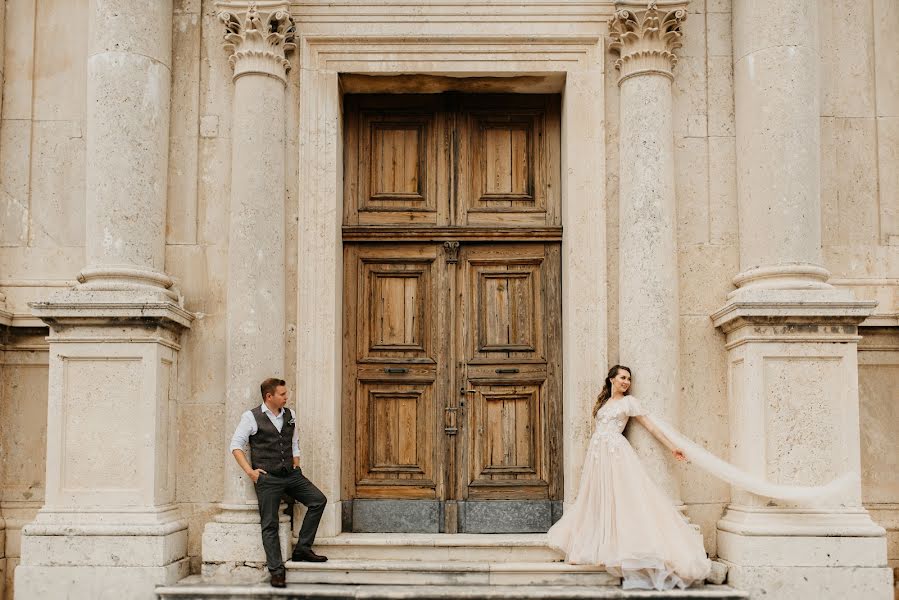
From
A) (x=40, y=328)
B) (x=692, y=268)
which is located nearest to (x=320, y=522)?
(x=40, y=328)

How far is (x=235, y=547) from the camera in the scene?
320 inches

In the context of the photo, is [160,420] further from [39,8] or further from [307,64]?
[39,8]

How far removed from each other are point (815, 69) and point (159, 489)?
5.98m

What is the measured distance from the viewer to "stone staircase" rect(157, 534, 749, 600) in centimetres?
755

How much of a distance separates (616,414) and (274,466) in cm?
258

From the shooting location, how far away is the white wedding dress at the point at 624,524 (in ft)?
25.0

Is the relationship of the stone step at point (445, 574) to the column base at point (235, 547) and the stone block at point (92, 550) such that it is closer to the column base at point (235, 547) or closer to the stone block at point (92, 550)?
the column base at point (235, 547)

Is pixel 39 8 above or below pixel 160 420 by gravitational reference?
above

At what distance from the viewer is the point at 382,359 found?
9188mm

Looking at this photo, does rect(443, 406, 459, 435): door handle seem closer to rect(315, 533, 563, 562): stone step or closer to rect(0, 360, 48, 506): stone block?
rect(315, 533, 563, 562): stone step

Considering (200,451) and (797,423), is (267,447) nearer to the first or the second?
(200,451)

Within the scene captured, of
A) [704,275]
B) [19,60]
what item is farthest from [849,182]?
[19,60]

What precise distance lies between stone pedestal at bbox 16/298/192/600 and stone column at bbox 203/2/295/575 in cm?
48

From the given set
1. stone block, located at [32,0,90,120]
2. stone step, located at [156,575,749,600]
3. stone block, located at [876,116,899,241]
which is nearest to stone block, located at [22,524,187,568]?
stone step, located at [156,575,749,600]
